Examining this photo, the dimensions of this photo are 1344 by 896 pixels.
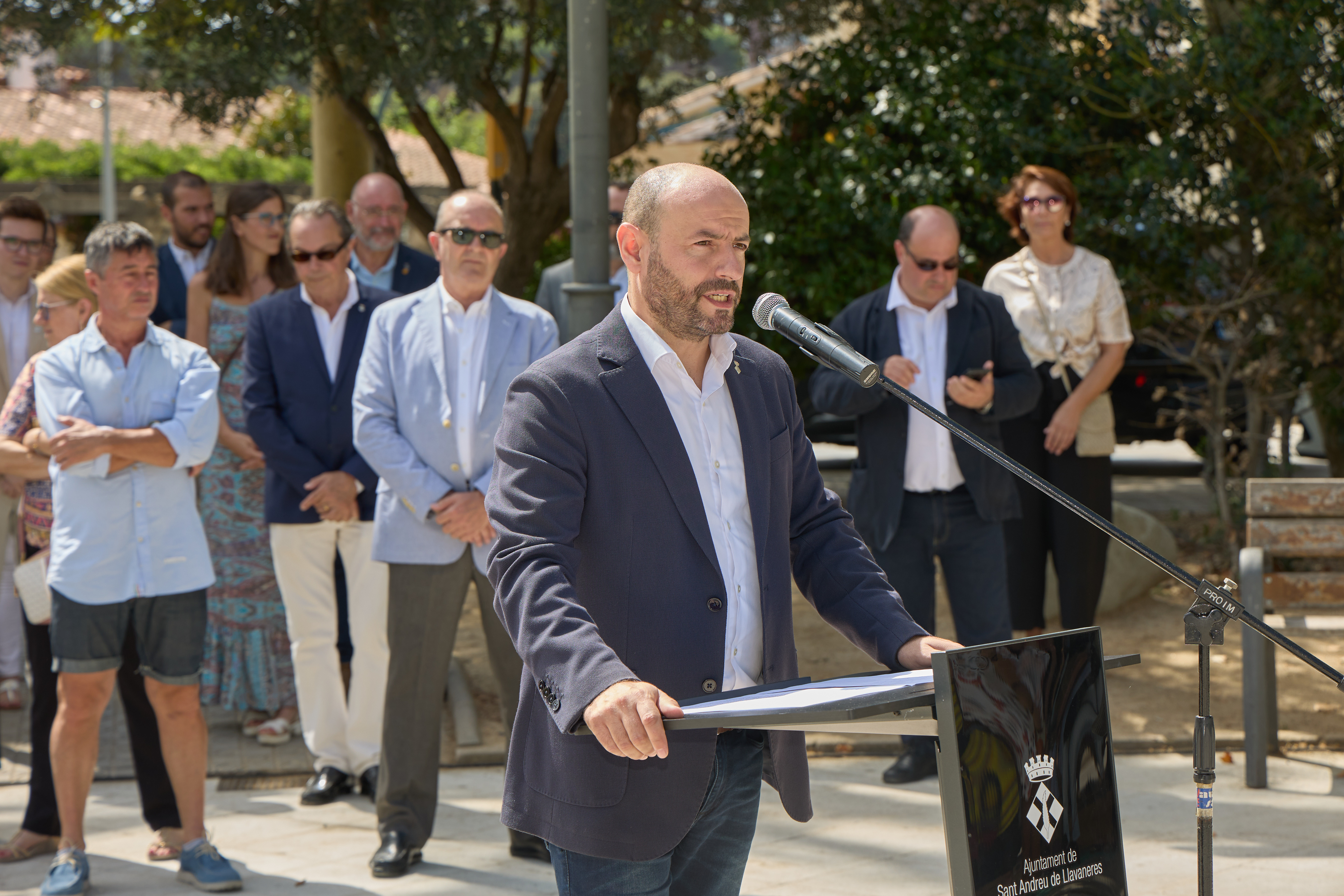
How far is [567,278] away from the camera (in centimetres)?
654

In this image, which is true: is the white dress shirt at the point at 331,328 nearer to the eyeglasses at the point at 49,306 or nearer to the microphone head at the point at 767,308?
the eyeglasses at the point at 49,306

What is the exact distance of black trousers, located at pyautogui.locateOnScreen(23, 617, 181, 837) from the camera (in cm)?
490

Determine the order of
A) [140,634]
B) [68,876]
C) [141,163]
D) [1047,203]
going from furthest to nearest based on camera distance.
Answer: [141,163]
[1047,203]
[140,634]
[68,876]

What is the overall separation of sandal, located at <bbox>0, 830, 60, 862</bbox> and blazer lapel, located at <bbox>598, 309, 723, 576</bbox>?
10.2 feet

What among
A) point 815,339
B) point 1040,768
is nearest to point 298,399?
point 815,339

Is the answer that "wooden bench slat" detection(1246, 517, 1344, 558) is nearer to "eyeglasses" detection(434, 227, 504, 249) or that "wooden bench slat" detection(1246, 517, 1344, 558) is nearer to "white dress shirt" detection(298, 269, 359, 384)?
"eyeglasses" detection(434, 227, 504, 249)

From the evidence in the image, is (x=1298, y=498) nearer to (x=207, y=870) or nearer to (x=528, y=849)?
(x=528, y=849)

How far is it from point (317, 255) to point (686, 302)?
127 inches

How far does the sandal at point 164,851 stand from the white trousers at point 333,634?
0.77 m

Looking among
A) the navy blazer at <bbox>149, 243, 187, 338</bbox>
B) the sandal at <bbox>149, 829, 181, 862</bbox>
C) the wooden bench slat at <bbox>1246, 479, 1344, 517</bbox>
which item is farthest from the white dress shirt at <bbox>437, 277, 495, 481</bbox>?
the wooden bench slat at <bbox>1246, 479, 1344, 517</bbox>

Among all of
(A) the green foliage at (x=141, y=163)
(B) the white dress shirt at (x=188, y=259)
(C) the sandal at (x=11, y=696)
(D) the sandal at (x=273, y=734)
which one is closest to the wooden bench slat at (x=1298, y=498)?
(D) the sandal at (x=273, y=734)

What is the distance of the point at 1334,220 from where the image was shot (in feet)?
26.8

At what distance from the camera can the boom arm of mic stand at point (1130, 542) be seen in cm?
243

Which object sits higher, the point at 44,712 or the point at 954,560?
the point at 954,560
